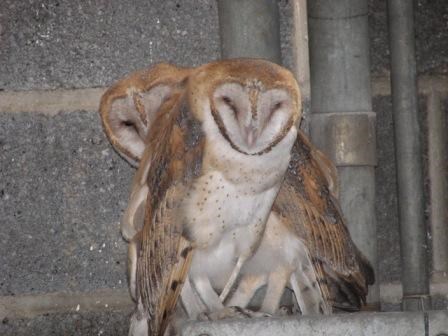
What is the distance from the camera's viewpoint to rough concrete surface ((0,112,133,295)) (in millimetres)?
1904

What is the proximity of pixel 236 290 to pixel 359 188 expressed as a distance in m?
0.34

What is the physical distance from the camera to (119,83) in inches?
67.9

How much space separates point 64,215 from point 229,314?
1.64 feet

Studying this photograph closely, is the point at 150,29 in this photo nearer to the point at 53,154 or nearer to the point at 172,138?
the point at 53,154

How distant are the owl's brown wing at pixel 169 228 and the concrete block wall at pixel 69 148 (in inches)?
13.9

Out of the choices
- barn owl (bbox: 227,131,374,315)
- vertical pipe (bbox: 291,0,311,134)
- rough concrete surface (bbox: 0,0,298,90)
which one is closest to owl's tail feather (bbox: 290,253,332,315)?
barn owl (bbox: 227,131,374,315)

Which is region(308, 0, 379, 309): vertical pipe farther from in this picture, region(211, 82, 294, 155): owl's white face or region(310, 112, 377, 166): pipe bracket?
region(211, 82, 294, 155): owl's white face

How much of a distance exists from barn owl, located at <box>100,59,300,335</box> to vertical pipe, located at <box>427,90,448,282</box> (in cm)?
54

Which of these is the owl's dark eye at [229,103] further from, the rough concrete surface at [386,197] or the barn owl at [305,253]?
the rough concrete surface at [386,197]

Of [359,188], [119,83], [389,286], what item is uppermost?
[119,83]

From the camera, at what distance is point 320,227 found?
5.20ft

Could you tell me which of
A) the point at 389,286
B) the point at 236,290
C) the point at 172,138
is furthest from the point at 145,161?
the point at 389,286

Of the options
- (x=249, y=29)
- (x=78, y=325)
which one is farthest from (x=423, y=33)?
(x=78, y=325)

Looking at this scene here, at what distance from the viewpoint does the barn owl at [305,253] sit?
159cm
